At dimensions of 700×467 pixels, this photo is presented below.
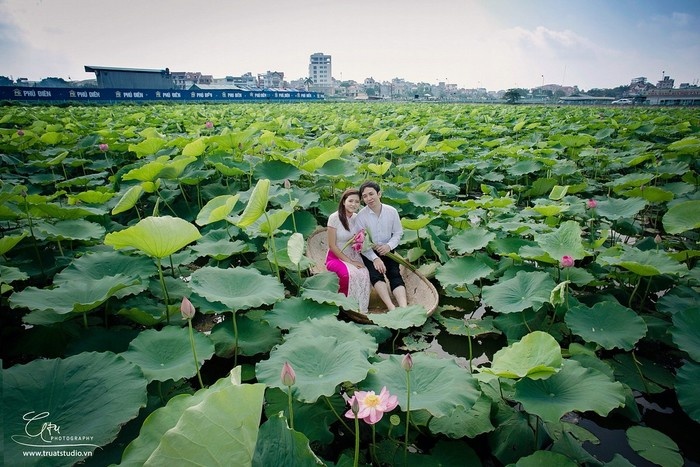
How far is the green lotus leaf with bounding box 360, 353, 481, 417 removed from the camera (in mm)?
1236

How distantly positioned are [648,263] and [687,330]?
0.58 meters

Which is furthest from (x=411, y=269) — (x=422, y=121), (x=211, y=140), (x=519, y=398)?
(x=422, y=121)

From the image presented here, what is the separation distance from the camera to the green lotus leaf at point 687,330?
166 centimetres

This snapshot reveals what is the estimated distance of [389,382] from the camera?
4.45ft

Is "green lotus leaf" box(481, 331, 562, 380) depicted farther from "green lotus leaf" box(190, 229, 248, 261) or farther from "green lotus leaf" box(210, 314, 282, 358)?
"green lotus leaf" box(190, 229, 248, 261)

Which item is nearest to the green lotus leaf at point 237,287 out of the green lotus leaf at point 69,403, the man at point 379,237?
the green lotus leaf at point 69,403

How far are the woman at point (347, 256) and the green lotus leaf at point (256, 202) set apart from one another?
0.88 m

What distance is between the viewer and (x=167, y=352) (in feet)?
5.09

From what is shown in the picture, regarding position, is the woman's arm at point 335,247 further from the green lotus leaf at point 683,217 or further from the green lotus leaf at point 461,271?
the green lotus leaf at point 683,217

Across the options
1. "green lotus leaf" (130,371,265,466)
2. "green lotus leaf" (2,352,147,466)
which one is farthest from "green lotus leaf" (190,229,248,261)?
"green lotus leaf" (130,371,265,466)

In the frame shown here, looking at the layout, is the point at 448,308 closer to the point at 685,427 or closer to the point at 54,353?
the point at 685,427

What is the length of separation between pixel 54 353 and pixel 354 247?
182 centimetres

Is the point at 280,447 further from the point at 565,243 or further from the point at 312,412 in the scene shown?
the point at 565,243

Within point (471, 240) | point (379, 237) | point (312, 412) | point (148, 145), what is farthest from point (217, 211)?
point (148, 145)
